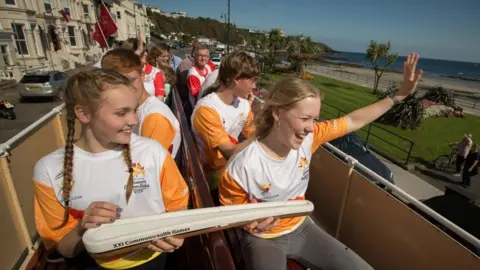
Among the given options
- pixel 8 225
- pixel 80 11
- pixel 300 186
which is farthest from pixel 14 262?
pixel 80 11

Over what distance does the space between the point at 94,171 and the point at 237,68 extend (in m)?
1.86

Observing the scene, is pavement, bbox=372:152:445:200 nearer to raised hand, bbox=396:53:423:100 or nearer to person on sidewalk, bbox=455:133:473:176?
person on sidewalk, bbox=455:133:473:176

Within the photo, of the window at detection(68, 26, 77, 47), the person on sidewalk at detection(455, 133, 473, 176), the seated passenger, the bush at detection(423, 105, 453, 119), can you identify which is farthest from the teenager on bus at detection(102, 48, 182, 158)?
the window at detection(68, 26, 77, 47)

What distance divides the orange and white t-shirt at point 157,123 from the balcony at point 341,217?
0.23 metres

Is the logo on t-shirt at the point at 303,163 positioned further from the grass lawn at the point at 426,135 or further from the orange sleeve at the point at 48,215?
the grass lawn at the point at 426,135

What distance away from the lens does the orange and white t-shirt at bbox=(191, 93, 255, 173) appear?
2.95m

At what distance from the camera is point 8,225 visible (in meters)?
2.49

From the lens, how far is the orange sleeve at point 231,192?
2.11 metres

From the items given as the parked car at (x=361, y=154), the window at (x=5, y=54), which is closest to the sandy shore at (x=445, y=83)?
the parked car at (x=361, y=154)

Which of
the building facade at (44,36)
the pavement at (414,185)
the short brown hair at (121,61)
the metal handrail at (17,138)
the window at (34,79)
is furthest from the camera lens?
the building facade at (44,36)

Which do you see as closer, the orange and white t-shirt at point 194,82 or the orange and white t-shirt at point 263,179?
the orange and white t-shirt at point 263,179

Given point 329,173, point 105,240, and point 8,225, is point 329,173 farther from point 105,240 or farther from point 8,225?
point 8,225

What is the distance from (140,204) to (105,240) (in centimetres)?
64

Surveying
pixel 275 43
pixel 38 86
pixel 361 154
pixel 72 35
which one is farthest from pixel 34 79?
pixel 275 43
